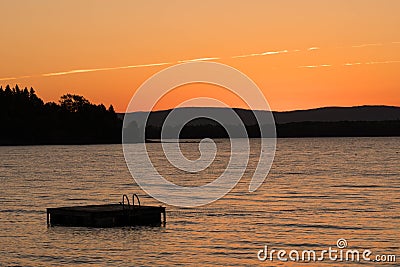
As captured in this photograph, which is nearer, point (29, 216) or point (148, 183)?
point (29, 216)

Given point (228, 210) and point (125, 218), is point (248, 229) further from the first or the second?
point (228, 210)

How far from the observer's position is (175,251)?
39719 millimetres

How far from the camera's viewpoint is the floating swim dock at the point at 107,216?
4600 cm

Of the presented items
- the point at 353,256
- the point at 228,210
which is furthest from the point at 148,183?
the point at 353,256

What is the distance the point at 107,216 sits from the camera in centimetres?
4616

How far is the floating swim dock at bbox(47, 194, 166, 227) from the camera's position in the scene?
151 ft

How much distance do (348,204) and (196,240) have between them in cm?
2262

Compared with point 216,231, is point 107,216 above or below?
above

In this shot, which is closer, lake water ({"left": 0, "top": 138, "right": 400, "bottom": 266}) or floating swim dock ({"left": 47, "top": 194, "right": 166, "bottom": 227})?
lake water ({"left": 0, "top": 138, "right": 400, "bottom": 266})

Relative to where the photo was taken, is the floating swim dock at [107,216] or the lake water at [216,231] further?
the floating swim dock at [107,216]

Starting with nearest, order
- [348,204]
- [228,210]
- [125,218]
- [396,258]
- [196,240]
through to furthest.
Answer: [396,258] < [196,240] < [125,218] < [228,210] < [348,204]

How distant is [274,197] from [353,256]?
3167cm

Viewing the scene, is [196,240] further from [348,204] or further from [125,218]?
[348,204]

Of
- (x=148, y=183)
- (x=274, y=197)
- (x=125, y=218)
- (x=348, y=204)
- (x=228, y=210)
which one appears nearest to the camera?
(x=125, y=218)
